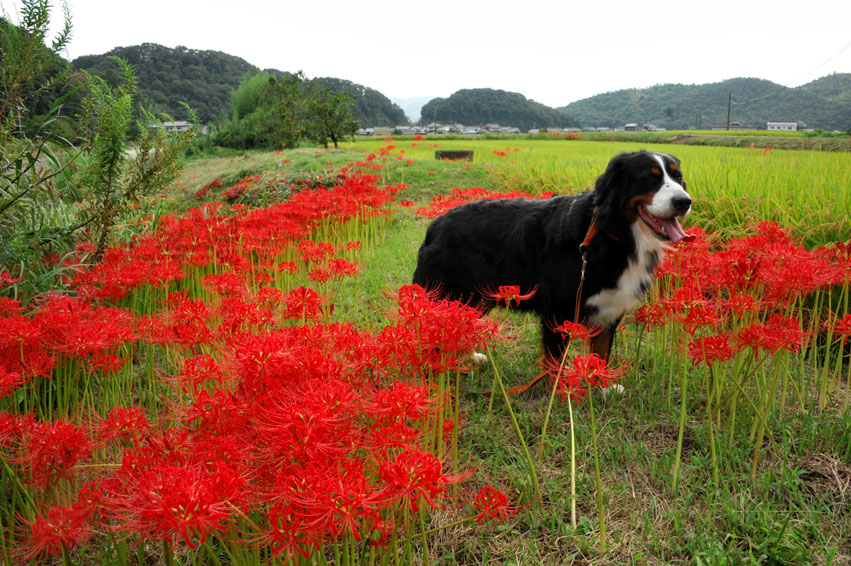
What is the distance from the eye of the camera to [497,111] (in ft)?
263

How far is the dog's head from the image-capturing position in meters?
2.43

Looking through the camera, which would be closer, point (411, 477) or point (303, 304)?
point (411, 477)

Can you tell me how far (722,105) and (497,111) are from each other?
3372 cm

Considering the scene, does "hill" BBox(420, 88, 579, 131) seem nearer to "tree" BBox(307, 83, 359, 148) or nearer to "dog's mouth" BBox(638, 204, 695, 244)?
"tree" BBox(307, 83, 359, 148)

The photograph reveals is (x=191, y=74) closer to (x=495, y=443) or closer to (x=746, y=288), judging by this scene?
(x=495, y=443)

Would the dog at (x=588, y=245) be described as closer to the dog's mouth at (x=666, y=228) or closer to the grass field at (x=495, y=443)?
the dog's mouth at (x=666, y=228)

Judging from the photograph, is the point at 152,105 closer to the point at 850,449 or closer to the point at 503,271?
the point at 503,271

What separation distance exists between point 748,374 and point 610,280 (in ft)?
2.84

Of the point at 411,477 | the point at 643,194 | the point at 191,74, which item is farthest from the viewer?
the point at 191,74

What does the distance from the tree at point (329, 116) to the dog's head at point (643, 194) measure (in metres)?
19.3

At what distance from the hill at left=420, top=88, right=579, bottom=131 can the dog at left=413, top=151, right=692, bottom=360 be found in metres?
81.4

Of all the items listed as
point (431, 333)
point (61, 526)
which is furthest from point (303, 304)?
point (61, 526)

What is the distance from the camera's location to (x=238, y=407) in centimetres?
111

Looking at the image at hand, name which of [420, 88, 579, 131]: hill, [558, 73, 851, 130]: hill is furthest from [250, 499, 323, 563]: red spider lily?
[420, 88, 579, 131]: hill
